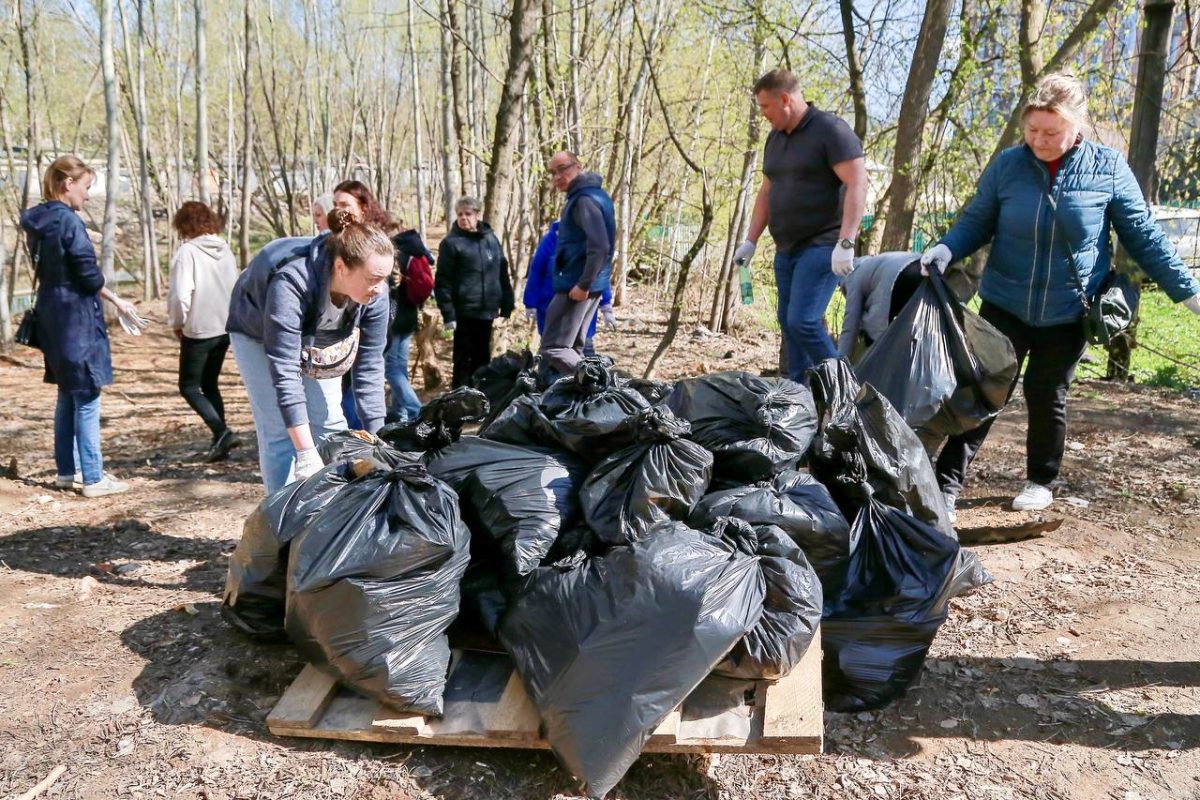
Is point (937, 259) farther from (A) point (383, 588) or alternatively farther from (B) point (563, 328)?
(A) point (383, 588)

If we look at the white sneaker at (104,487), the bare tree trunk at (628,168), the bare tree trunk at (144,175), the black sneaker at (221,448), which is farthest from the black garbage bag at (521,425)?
the bare tree trunk at (144,175)

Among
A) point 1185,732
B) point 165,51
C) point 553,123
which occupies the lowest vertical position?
point 1185,732

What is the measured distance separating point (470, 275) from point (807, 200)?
2619 mm

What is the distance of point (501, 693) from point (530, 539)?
401 millimetres

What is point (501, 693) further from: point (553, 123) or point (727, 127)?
point (727, 127)

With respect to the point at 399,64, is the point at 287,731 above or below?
below

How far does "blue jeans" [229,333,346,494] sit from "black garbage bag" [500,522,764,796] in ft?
4.25

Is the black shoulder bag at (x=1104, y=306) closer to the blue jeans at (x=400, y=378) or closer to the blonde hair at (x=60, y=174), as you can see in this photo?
the blue jeans at (x=400, y=378)

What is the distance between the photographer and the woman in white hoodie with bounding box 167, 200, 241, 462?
4.98m

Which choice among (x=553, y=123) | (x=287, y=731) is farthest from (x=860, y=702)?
(x=553, y=123)

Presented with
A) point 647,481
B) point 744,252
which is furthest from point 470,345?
Result: point 647,481

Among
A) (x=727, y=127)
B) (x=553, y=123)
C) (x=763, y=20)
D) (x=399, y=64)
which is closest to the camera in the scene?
(x=763, y=20)

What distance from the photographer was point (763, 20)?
19.1 ft

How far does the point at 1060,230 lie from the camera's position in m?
3.37
